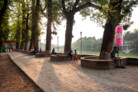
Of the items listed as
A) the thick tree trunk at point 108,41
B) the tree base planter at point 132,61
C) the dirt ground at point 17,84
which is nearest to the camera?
the dirt ground at point 17,84

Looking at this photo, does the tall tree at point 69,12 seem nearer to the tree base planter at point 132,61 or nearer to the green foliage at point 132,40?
the tree base planter at point 132,61

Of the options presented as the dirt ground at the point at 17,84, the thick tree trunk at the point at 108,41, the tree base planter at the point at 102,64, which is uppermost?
the thick tree trunk at the point at 108,41

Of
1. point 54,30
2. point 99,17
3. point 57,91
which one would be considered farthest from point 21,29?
point 57,91

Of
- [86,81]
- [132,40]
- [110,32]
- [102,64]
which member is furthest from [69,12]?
[132,40]

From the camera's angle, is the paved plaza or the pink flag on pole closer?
the paved plaza

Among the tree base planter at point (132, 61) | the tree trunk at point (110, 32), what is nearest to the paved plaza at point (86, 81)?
the tree base planter at point (132, 61)

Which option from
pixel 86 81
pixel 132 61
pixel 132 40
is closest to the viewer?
pixel 86 81

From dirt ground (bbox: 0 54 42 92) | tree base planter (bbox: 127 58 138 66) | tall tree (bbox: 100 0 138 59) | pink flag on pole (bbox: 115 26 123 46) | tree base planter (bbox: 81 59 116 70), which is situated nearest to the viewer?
dirt ground (bbox: 0 54 42 92)

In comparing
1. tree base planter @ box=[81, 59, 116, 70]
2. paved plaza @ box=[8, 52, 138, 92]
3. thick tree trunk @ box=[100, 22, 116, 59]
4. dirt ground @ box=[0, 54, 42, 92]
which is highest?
thick tree trunk @ box=[100, 22, 116, 59]

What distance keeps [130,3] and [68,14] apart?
6.51 metres

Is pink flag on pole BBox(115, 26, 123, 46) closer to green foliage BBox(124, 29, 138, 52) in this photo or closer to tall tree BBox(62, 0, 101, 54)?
tall tree BBox(62, 0, 101, 54)

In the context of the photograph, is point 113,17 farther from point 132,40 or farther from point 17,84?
point 132,40

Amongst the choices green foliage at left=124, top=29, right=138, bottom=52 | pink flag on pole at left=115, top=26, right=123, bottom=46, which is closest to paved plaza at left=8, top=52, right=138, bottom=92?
pink flag on pole at left=115, top=26, right=123, bottom=46

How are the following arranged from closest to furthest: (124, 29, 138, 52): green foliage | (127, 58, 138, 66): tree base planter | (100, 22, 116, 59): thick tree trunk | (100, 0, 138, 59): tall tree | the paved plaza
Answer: the paved plaza → (100, 0, 138, 59): tall tree → (127, 58, 138, 66): tree base planter → (100, 22, 116, 59): thick tree trunk → (124, 29, 138, 52): green foliage
